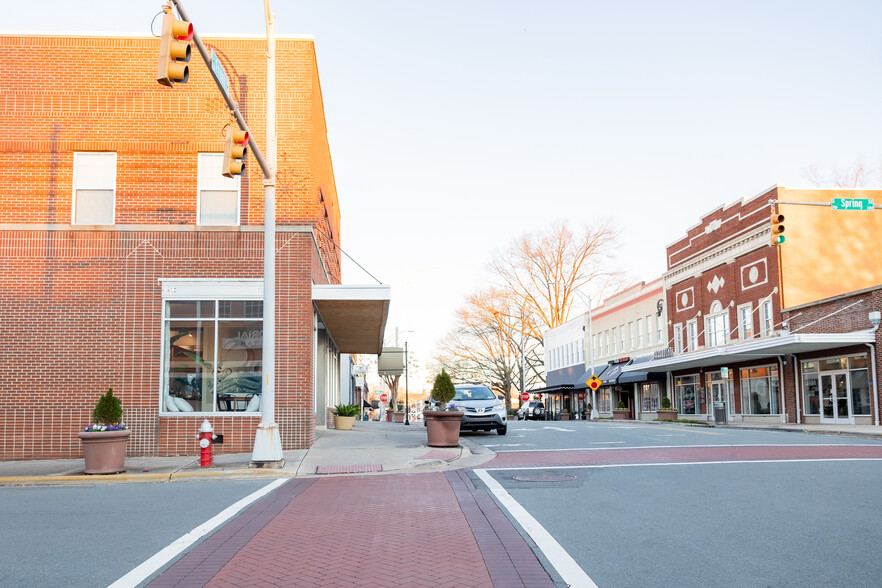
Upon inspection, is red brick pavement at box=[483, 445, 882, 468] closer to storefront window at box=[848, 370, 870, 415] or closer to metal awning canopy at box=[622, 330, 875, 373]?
metal awning canopy at box=[622, 330, 875, 373]

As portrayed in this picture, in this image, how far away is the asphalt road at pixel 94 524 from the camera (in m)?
6.41

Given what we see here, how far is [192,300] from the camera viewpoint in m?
16.8

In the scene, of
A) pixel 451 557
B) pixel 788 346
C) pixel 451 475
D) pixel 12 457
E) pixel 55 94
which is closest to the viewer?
pixel 451 557

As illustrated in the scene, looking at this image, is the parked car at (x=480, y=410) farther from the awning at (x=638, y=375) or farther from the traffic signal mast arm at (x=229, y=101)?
the awning at (x=638, y=375)

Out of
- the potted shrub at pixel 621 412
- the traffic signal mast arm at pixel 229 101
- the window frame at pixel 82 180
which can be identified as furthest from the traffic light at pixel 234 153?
the potted shrub at pixel 621 412

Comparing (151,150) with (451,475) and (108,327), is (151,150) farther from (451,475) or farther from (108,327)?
(451,475)

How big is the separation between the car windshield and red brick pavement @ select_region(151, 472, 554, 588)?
36.9 feet

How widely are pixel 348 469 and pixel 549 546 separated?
24.5 ft

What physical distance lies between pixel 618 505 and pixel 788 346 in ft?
78.7

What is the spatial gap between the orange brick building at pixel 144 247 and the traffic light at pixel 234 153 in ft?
14.9

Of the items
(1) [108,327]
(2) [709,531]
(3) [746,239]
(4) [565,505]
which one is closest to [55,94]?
(1) [108,327]

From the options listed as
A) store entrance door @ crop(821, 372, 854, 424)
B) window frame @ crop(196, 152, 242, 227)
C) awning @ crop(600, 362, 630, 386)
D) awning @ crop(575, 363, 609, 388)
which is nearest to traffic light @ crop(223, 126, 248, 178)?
window frame @ crop(196, 152, 242, 227)

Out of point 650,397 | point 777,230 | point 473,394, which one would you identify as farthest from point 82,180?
point 650,397

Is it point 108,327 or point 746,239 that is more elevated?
point 746,239
